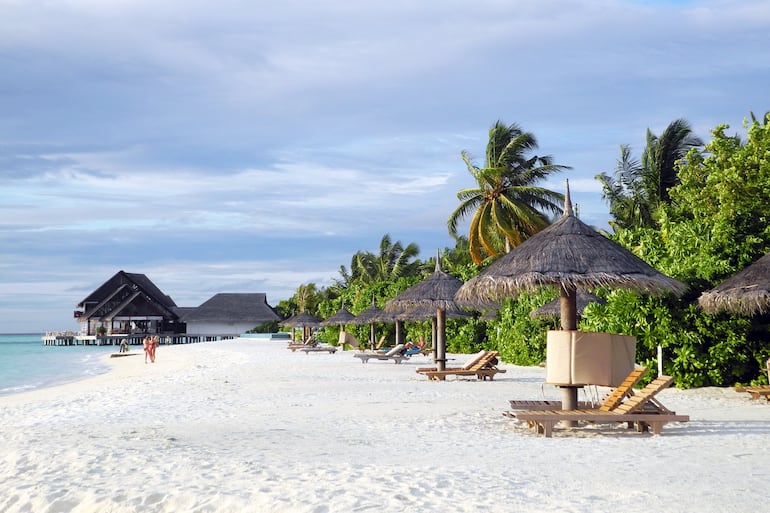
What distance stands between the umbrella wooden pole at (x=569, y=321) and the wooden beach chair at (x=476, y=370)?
7359 millimetres

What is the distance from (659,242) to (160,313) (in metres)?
64.6

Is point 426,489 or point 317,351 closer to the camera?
point 426,489

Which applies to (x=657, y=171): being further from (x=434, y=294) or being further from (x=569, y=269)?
(x=569, y=269)

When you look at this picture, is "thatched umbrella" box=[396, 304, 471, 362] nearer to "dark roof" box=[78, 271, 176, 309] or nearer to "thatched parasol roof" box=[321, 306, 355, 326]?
"thatched parasol roof" box=[321, 306, 355, 326]

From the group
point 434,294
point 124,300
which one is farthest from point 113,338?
point 434,294

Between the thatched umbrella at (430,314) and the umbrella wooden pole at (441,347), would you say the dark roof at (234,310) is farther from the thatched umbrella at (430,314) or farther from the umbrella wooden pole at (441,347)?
the umbrella wooden pole at (441,347)

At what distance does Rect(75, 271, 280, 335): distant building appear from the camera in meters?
75.4

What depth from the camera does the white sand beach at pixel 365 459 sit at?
20.5 feet

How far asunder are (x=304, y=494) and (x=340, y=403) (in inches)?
284

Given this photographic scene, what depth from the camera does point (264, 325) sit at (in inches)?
2977

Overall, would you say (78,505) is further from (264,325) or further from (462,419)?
(264,325)

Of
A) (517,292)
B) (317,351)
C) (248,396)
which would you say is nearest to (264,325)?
(317,351)

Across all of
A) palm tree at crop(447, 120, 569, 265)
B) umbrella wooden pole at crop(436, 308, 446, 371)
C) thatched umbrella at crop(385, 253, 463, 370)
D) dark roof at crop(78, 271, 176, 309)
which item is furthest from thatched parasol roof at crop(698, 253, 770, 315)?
dark roof at crop(78, 271, 176, 309)

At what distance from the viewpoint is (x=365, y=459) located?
7922 millimetres
